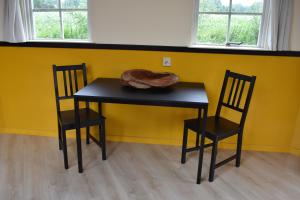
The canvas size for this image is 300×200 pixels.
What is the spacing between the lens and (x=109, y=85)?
2605mm

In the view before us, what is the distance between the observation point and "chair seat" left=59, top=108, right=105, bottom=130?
247cm

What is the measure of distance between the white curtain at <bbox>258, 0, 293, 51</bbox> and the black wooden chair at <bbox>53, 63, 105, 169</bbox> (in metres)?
1.73

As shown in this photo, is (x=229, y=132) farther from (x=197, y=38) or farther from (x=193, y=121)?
(x=197, y=38)

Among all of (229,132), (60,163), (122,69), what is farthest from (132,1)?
(60,163)

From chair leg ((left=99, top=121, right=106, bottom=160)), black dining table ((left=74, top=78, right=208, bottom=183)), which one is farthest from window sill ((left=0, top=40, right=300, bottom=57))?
chair leg ((left=99, top=121, right=106, bottom=160))

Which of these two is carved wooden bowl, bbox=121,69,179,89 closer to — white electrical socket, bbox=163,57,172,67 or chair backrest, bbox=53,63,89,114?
white electrical socket, bbox=163,57,172,67

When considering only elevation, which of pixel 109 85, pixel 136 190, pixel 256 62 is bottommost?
pixel 136 190

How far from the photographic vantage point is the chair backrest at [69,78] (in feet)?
8.82

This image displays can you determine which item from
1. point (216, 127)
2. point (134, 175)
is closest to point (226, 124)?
point (216, 127)

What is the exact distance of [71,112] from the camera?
2.73 metres

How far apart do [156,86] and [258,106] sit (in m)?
1.15

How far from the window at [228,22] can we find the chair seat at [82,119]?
4.07 ft

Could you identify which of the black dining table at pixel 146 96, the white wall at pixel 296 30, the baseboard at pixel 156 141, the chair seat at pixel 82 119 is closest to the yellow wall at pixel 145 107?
the baseboard at pixel 156 141

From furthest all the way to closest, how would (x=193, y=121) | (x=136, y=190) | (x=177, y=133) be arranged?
(x=177, y=133) < (x=193, y=121) < (x=136, y=190)
